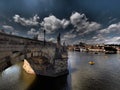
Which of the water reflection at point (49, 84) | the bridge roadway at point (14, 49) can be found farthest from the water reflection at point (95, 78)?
the bridge roadway at point (14, 49)

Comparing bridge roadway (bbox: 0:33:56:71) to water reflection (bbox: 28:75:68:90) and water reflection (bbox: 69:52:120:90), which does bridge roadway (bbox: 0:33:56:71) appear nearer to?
water reflection (bbox: 28:75:68:90)

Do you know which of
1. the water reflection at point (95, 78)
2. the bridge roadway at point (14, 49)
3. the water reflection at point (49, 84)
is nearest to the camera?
the bridge roadway at point (14, 49)

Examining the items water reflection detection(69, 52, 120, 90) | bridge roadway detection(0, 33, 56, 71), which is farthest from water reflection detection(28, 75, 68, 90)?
bridge roadway detection(0, 33, 56, 71)

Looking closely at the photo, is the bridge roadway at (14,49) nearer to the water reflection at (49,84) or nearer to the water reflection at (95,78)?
the water reflection at (49,84)

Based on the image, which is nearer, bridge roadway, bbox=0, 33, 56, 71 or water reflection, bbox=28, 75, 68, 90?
bridge roadway, bbox=0, 33, 56, 71

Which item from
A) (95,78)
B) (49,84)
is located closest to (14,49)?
(49,84)

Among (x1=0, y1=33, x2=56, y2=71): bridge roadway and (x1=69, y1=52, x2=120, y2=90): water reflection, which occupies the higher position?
(x1=0, y1=33, x2=56, y2=71): bridge roadway

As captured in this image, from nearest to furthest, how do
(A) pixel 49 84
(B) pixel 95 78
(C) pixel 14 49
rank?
(C) pixel 14 49, (A) pixel 49 84, (B) pixel 95 78

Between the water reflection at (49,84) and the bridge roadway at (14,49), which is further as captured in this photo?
the water reflection at (49,84)

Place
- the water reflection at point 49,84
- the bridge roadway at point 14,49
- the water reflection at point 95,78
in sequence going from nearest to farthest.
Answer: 1. the bridge roadway at point 14,49
2. the water reflection at point 49,84
3. the water reflection at point 95,78

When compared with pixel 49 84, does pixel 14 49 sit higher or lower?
higher

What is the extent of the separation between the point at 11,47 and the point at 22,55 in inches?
118

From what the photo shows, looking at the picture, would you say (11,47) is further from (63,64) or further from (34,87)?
(63,64)

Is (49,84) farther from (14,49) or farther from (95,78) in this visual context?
(14,49)
